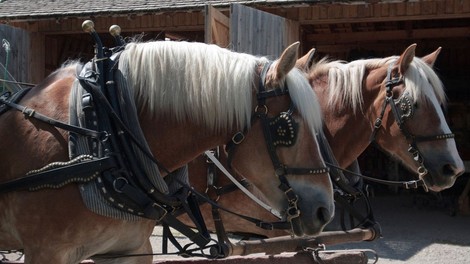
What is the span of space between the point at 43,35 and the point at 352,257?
304 inches

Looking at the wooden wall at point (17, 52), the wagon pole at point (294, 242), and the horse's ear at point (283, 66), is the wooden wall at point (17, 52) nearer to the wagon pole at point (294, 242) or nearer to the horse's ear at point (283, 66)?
the wagon pole at point (294, 242)

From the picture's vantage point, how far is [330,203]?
249 cm

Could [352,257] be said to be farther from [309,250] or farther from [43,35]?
[43,35]

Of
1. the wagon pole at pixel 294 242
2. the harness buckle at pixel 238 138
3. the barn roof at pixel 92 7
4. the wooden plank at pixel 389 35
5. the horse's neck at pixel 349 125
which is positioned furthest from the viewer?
the wooden plank at pixel 389 35

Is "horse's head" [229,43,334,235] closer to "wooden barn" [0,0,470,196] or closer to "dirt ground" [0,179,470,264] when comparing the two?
"wooden barn" [0,0,470,196]

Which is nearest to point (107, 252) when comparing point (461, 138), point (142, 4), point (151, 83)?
point (151, 83)

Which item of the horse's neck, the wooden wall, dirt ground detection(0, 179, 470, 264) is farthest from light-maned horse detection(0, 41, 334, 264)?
the wooden wall

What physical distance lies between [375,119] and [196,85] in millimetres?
1992

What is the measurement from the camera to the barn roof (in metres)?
8.24

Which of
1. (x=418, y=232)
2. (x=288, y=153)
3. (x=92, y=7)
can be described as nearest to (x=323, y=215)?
(x=288, y=153)

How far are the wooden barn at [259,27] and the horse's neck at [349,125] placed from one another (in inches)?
70.6

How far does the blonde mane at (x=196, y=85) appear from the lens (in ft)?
8.35

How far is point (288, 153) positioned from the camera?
2496 mm

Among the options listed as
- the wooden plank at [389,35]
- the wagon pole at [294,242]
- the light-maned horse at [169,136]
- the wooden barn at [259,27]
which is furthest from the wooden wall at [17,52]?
the light-maned horse at [169,136]
